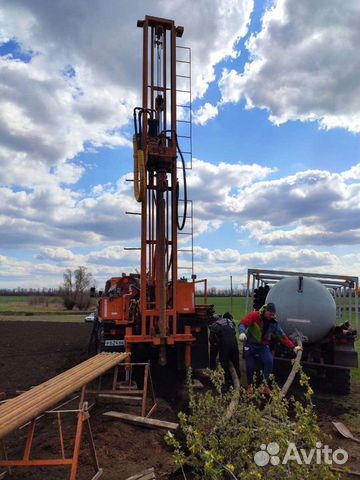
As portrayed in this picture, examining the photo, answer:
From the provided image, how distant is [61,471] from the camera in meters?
4.55

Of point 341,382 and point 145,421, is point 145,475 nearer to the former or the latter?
point 145,421

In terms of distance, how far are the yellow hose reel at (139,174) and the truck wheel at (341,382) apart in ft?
17.4

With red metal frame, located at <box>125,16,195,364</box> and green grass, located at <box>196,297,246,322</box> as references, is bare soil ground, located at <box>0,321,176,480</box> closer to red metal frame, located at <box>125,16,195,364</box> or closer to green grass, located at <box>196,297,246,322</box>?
red metal frame, located at <box>125,16,195,364</box>

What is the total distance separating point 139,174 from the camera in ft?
28.0

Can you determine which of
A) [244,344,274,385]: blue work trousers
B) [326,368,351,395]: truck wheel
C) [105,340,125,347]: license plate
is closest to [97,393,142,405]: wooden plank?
[105,340,125,347]: license plate

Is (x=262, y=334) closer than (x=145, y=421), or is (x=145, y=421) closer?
(x=145, y=421)

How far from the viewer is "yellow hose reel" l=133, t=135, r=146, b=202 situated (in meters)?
8.23

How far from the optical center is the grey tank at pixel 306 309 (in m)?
8.82

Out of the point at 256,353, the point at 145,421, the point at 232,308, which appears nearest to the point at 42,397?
the point at 145,421

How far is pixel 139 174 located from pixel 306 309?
436 cm

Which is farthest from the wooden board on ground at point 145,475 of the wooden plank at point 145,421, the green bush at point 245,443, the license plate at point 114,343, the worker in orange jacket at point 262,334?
the license plate at point 114,343

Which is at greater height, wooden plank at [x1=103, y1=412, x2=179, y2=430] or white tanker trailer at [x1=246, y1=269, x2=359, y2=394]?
white tanker trailer at [x1=246, y1=269, x2=359, y2=394]

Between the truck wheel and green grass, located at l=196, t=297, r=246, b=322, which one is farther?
green grass, located at l=196, t=297, r=246, b=322

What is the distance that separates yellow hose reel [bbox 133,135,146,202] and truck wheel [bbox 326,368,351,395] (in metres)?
5.32
